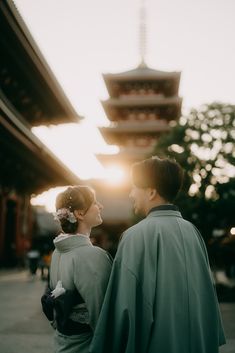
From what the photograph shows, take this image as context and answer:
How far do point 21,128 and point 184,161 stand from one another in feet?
13.5

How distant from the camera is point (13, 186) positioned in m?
16.7

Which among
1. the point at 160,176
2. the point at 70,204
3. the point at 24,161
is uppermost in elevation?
the point at 24,161

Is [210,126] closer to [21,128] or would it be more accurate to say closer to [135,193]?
[21,128]

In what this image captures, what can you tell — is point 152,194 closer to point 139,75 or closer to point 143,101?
point 143,101

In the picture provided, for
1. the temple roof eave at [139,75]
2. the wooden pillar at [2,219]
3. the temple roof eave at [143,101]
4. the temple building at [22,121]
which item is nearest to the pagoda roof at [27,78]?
the temple building at [22,121]

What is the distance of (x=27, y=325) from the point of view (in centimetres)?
643

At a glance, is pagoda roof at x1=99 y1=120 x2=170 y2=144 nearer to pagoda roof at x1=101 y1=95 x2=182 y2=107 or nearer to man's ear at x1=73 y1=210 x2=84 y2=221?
pagoda roof at x1=101 y1=95 x2=182 y2=107

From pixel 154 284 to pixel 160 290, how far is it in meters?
0.04

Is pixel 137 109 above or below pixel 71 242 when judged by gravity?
above

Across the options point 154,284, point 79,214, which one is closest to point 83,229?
point 79,214

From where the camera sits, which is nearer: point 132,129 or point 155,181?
point 155,181

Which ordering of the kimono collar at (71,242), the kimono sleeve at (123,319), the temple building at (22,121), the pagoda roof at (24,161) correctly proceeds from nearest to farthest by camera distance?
1. the kimono sleeve at (123,319)
2. the kimono collar at (71,242)
3. the pagoda roof at (24,161)
4. the temple building at (22,121)

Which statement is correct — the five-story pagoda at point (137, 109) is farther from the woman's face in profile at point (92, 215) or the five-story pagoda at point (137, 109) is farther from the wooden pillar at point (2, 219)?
the woman's face in profile at point (92, 215)

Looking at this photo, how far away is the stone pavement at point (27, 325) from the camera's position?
505cm
